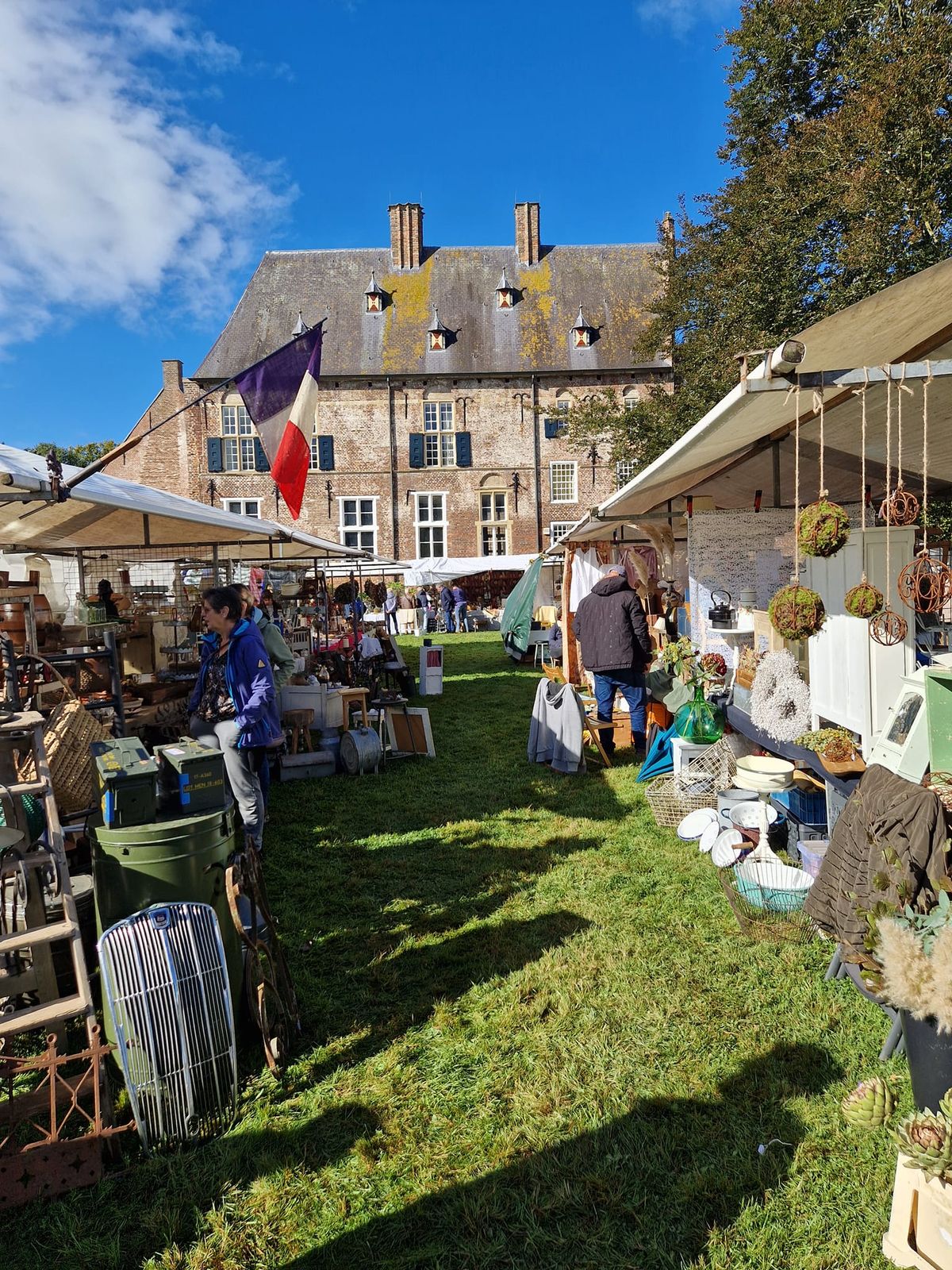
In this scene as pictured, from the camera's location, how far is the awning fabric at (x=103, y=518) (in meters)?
4.00

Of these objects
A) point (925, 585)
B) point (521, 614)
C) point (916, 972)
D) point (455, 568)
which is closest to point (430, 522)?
point (455, 568)

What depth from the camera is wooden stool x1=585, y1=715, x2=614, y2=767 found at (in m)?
7.14

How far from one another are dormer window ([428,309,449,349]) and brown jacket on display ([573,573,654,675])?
76.3 ft

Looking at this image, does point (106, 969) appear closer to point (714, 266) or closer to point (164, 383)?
point (714, 266)

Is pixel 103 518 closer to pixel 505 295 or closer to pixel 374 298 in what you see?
pixel 374 298

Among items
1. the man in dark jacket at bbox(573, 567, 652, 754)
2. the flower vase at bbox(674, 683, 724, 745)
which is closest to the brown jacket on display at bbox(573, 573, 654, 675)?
the man in dark jacket at bbox(573, 567, 652, 754)

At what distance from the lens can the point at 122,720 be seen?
4465 millimetres

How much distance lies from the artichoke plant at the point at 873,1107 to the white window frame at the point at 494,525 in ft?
85.4

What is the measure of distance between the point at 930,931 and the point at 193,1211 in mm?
2295

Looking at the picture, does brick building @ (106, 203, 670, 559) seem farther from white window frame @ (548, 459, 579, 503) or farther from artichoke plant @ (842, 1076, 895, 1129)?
artichoke plant @ (842, 1076, 895, 1129)

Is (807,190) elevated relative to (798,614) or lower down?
elevated

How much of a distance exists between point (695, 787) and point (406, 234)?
29598 mm

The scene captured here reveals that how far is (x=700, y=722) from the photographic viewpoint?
5.67 metres

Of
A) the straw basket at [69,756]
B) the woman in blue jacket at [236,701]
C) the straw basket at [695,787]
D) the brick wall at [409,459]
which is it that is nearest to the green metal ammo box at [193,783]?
the straw basket at [69,756]
